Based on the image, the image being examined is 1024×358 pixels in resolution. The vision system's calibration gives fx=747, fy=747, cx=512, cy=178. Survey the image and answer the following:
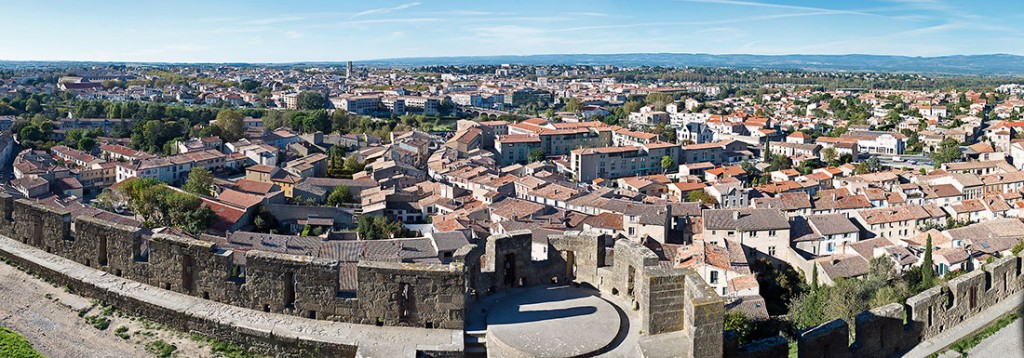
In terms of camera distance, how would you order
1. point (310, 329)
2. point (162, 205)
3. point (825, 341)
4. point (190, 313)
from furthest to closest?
point (162, 205)
point (825, 341)
point (190, 313)
point (310, 329)

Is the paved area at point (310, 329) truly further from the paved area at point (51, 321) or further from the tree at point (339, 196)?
the tree at point (339, 196)

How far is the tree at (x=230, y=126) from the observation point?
182ft

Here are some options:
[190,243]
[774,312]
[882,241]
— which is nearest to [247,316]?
[190,243]

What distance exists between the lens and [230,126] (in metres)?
56.4

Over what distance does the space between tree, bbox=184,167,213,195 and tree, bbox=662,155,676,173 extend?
1111 inches

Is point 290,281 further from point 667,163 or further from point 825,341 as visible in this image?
point 667,163

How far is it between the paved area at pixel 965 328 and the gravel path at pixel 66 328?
6712 mm

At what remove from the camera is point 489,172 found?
136 ft

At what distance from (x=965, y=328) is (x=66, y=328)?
8.54 m

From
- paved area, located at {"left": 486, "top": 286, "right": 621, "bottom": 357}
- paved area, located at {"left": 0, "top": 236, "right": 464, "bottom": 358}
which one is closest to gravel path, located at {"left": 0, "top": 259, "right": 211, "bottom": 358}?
paved area, located at {"left": 0, "top": 236, "right": 464, "bottom": 358}

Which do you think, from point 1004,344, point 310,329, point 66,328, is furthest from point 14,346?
point 1004,344

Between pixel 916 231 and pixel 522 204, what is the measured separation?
650 inches

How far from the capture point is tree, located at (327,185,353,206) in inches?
1375

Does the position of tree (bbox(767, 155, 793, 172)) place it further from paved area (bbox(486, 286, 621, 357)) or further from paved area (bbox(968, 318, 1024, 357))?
paved area (bbox(486, 286, 621, 357))
